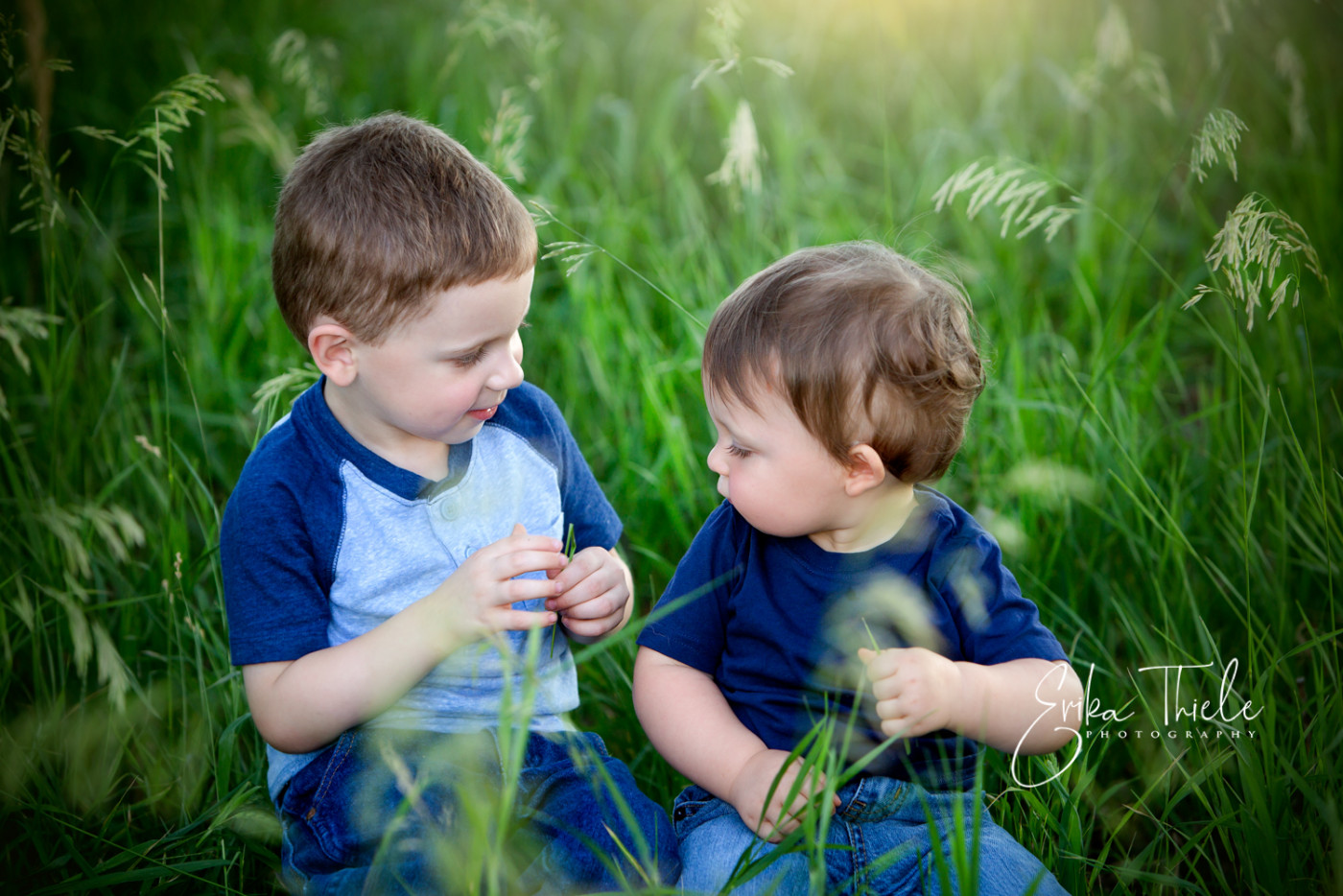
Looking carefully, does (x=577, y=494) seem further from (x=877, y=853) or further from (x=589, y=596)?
(x=877, y=853)

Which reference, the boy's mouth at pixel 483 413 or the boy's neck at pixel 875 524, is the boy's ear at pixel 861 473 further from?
the boy's mouth at pixel 483 413

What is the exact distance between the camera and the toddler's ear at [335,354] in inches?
56.4

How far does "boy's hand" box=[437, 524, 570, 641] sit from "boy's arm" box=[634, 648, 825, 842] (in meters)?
0.25

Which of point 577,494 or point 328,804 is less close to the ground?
point 577,494

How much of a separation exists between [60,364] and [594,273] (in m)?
1.36

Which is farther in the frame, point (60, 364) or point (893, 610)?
point (60, 364)

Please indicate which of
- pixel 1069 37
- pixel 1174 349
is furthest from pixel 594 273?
pixel 1069 37

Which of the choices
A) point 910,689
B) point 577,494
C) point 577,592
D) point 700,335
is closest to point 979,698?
point 910,689

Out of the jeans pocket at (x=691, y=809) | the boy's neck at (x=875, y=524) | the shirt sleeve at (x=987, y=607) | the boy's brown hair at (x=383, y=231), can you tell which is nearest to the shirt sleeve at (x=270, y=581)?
the boy's brown hair at (x=383, y=231)

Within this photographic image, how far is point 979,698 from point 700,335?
A: 1259mm

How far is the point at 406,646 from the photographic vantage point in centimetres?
140

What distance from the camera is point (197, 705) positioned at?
6.02 ft

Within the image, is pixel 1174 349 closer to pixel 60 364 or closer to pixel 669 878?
pixel 669 878

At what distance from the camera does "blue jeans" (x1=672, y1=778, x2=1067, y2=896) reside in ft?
4.66
